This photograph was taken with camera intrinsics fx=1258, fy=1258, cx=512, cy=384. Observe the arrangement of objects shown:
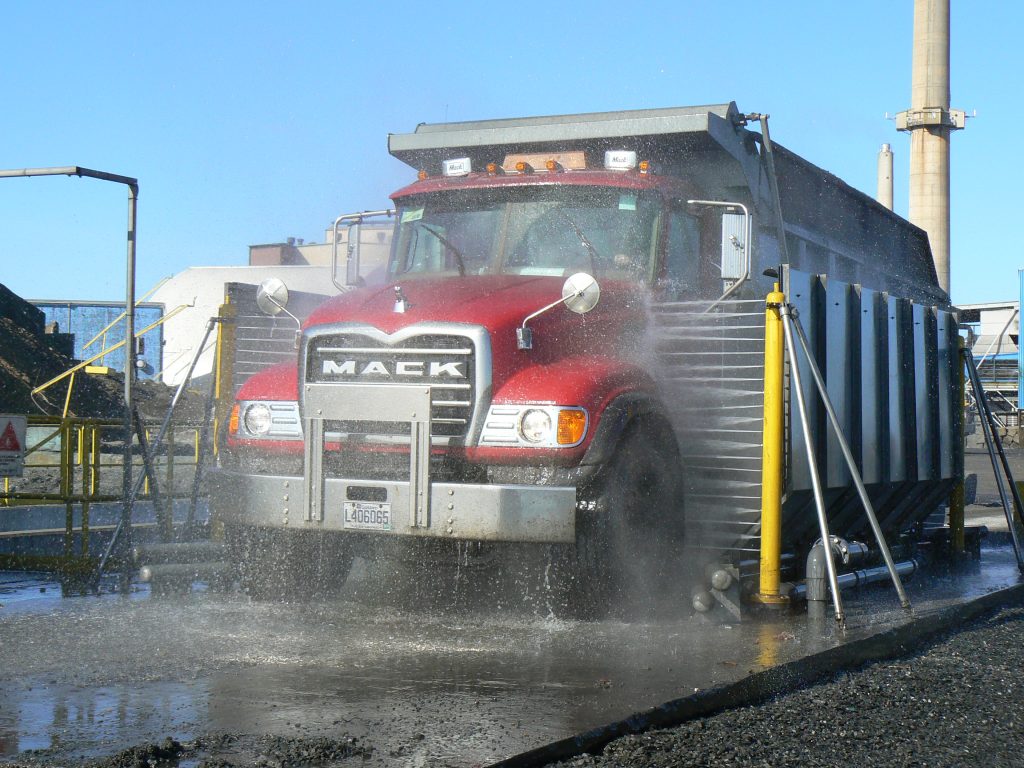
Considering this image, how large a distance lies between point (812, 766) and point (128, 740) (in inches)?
94.7

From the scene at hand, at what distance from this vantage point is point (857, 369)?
9219mm

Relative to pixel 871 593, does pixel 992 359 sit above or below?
above

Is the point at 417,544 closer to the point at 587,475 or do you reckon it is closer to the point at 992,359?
the point at 587,475

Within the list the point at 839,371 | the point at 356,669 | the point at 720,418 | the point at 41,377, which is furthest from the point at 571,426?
the point at 41,377

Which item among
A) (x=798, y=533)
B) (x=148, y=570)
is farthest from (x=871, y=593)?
(x=148, y=570)

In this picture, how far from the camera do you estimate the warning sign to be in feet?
32.0

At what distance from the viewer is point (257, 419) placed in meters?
7.62

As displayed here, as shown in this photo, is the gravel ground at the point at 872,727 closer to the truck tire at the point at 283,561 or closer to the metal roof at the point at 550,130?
the truck tire at the point at 283,561

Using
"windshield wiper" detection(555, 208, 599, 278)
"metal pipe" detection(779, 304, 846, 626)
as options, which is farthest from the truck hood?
"metal pipe" detection(779, 304, 846, 626)

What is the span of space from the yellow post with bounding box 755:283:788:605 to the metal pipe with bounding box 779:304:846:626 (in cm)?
6

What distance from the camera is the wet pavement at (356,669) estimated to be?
4523 mm

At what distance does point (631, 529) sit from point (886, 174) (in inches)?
2962

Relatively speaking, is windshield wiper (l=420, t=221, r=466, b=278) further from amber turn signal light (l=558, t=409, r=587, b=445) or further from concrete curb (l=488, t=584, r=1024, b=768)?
concrete curb (l=488, t=584, r=1024, b=768)

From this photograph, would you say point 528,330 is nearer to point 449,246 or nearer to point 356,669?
point 449,246
